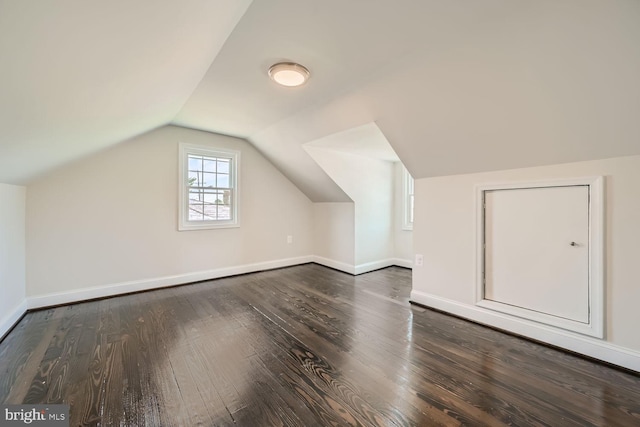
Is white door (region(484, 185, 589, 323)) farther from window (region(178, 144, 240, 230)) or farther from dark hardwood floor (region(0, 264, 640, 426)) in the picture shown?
window (region(178, 144, 240, 230))

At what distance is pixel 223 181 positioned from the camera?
4047 millimetres

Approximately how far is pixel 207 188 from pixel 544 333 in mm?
4224

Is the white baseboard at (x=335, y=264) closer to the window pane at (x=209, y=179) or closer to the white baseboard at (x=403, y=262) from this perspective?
the white baseboard at (x=403, y=262)

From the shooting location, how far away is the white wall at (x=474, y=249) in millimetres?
1744

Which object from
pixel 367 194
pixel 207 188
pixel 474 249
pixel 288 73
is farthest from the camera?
pixel 367 194

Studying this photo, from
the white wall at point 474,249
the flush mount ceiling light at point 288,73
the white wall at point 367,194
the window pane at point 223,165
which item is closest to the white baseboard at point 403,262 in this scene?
the white wall at point 367,194

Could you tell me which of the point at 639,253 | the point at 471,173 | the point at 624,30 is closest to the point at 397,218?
the point at 471,173

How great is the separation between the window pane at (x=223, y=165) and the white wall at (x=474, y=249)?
288 cm

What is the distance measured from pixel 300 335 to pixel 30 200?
3164mm

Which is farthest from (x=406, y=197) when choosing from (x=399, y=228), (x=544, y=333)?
(x=544, y=333)

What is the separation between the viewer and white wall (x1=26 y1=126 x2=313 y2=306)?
9.18ft

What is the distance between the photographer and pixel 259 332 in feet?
7.47

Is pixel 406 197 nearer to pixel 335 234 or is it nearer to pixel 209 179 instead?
pixel 335 234

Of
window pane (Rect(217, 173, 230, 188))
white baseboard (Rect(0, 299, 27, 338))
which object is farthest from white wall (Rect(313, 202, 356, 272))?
white baseboard (Rect(0, 299, 27, 338))
